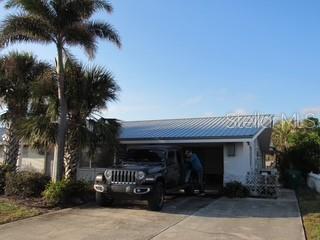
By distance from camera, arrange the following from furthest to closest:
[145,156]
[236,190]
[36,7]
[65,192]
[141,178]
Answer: [236,190] → [145,156] → [36,7] → [65,192] → [141,178]

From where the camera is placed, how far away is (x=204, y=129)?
67.5 feet

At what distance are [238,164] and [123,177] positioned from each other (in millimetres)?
7299

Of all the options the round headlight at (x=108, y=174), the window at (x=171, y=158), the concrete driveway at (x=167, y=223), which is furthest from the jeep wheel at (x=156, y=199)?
the window at (x=171, y=158)

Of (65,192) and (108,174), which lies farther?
(65,192)

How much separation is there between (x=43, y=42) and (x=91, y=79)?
2183 millimetres

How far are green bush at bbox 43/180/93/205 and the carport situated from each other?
6236 millimetres

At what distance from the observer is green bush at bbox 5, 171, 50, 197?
14789mm

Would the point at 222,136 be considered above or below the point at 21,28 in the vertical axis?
below

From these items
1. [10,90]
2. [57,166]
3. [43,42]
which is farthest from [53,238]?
[10,90]

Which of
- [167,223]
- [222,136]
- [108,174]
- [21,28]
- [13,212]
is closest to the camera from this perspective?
[167,223]

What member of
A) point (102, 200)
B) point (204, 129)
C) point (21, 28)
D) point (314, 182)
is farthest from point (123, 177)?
point (314, 182)

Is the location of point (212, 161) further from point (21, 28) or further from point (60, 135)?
point (21, 28)

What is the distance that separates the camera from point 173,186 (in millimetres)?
14906

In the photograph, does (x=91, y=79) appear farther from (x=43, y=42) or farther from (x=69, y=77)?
(x=43, y=42)
